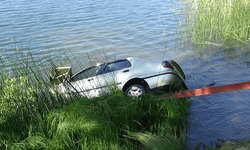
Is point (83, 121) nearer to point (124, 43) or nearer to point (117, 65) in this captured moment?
point (117, 65)

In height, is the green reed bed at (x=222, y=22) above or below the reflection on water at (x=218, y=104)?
above

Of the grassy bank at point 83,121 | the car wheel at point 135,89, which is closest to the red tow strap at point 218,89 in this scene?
the grassy bank at point 83,121

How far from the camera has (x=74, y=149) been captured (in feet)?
11.9

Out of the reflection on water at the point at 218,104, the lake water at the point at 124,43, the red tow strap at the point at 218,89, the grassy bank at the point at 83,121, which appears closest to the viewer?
the grassy bank at the point at 83,121

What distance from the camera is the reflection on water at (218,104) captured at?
4840 mm

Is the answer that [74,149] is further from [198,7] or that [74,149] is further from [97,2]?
[97,2]

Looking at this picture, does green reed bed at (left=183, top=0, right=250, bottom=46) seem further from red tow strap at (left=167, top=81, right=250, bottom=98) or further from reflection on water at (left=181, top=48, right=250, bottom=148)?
red tow strap at (left=167, top=81, right=250, bottom=98)

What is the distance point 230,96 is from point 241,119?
1.07 m

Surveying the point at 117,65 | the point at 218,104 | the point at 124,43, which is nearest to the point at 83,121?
the point at 117,65

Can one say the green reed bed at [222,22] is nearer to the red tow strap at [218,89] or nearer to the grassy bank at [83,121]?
the red tow strap at [218,89]

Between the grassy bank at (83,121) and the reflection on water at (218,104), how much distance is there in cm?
48

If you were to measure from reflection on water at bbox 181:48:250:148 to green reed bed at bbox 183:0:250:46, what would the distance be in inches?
33.4

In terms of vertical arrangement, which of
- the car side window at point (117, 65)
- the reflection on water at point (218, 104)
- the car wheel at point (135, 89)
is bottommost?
the reflection on water at point (218, 104)

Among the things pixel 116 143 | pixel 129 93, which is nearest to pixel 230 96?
pixel 129 93
